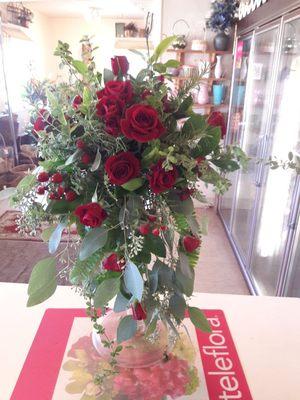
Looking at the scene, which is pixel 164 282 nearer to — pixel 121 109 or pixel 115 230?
pixel 115 230

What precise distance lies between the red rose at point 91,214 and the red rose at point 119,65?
27 centimetres

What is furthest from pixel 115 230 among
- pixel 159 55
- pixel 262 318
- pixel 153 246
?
pixel 262 318

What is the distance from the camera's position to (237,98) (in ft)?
10.6

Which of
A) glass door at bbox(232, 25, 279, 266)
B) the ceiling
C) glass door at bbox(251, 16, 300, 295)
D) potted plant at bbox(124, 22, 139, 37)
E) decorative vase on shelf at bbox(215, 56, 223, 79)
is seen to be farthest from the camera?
potted plant at bbox(124, 22, 139, 37)

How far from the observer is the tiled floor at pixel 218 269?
244 centimetres

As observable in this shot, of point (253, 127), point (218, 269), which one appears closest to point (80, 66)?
point (218, 269)

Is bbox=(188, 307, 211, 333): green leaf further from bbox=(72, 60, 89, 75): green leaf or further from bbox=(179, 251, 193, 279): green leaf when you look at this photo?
bbox=(72, 60, 89, 75): green leaf

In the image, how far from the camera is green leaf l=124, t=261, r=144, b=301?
2.03 feet

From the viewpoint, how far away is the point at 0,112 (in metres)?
4.67

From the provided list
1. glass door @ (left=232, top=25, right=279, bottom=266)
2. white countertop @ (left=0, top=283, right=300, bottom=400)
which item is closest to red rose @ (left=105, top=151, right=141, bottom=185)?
white countertop @ (left=0, top=283, right=300, bottom=400)

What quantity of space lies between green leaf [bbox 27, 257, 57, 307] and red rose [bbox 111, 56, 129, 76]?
1.30 ft

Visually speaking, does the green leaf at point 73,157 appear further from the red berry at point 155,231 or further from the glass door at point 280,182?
the glass door at point 280,182

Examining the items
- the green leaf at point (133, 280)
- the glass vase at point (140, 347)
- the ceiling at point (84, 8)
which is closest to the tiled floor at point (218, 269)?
the glass vase at point (140, 347)

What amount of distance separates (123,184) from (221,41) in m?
3.15
